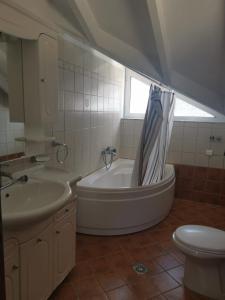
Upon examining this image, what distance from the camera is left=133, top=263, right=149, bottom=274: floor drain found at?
2111mm

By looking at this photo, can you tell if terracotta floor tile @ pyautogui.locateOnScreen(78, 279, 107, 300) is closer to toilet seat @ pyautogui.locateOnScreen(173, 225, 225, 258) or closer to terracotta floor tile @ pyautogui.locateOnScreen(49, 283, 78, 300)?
terracotta floor tile @ pyautogui.locateOnScreen(49, 283, 78, 300)

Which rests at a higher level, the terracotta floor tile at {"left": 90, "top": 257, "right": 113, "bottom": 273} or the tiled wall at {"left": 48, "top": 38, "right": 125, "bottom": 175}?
the tiled wall at {"left": 48, "top": 38, "right": 125, "bottom": 175}

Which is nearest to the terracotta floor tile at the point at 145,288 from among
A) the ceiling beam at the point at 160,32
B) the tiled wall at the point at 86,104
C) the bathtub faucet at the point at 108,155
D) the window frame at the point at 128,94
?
the tiled wall at the point at 86,104

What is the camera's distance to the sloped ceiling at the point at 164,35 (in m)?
1.94

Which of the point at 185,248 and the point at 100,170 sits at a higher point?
the point at 100,170

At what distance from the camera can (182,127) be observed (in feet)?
12.3

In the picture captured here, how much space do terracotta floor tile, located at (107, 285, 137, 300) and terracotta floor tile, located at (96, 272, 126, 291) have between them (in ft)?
0.15

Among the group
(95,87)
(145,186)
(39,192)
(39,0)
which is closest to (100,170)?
(145,186)

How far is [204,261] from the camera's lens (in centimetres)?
Answer: 181

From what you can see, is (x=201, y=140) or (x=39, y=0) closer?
(x=39, y=0)

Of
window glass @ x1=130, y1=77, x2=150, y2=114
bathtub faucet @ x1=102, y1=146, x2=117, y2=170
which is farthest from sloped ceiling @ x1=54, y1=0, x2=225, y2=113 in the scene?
bathtub faucet @ x1=102, y1=146, x2=117, y2=170

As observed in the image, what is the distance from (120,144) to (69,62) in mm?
1952

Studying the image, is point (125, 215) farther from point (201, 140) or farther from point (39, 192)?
point (201, 140)

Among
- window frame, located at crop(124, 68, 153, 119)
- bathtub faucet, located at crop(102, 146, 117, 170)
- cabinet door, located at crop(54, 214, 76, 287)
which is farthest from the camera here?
window frame, located at crop(124, 68, 153, 119)
